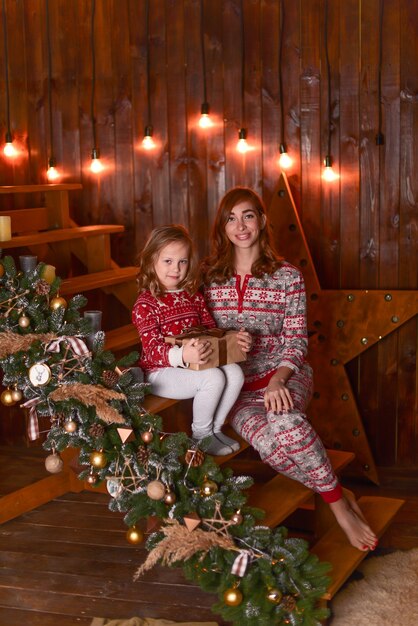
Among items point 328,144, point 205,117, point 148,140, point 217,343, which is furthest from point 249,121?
point 217,343

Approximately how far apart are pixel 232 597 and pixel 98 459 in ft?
1.84

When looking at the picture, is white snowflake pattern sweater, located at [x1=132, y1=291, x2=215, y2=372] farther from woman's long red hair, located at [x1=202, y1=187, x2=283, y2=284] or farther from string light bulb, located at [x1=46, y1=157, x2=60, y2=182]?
string light bulb, located at [x1=46, y1=157, x2=60, y2=182]

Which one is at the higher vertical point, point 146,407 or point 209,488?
point 146,407

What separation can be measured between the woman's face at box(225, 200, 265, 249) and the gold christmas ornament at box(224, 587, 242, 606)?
4.12 feet

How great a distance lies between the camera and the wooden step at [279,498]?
9.12 ft

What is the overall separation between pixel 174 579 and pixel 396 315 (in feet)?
5.09

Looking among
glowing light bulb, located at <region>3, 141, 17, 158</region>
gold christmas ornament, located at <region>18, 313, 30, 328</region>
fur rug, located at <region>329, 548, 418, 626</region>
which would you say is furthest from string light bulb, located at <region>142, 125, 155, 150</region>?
fur rug, located at <region>329, 548, 418, 626</region>

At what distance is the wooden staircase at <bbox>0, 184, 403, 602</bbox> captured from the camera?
2.85 meters

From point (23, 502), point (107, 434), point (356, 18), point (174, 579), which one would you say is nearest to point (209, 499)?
point (107, 434)

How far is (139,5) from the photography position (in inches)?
157

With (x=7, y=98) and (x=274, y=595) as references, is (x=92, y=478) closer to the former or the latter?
(x=274, y=595)

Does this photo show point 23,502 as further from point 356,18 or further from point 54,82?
point 356,18

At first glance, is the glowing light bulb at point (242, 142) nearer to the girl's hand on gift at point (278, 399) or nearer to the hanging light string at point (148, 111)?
the hanging light string at point (148, 111)

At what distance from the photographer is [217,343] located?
9.18 ft
